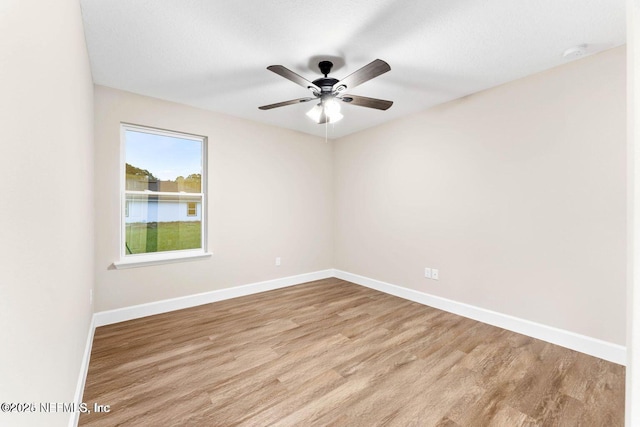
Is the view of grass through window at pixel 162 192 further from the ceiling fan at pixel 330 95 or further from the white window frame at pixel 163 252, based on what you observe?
the ceiling fan at pixel 330 95

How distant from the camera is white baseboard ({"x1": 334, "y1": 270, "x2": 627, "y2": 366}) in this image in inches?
87.4

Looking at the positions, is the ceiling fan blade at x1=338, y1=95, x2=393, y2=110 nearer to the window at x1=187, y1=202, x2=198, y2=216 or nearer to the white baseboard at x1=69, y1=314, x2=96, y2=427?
the window at x1=187, y1=202, x2=198, y2=216

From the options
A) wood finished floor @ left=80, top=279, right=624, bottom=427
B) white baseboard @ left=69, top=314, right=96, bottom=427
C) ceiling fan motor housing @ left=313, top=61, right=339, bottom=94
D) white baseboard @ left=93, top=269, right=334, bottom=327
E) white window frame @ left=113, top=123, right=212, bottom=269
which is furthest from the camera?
white window frame @ left=113, top=123, right=212, bottom=269

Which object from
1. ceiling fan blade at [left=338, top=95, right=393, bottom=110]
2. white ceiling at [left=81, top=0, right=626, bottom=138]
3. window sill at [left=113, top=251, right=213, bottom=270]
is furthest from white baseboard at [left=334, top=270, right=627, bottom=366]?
window sill at [left=113, top=251, right=213, bottom=270]

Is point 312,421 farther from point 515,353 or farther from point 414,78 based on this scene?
point 414,78

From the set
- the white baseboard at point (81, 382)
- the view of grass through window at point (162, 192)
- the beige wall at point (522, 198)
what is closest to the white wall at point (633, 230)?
the beige wall at point (522, 198)

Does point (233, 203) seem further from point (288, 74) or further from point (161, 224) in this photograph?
point (288, 74)

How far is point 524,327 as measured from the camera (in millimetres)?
2684

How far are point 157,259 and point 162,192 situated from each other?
0.83 metres

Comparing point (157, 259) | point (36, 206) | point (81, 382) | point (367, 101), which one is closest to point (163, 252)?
point (157, 259)

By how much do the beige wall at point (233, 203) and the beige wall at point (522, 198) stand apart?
4.19ft

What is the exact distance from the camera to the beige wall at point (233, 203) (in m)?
2.91

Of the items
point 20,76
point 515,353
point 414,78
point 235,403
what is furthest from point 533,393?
point 20,76

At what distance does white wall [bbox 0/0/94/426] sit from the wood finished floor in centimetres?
67
